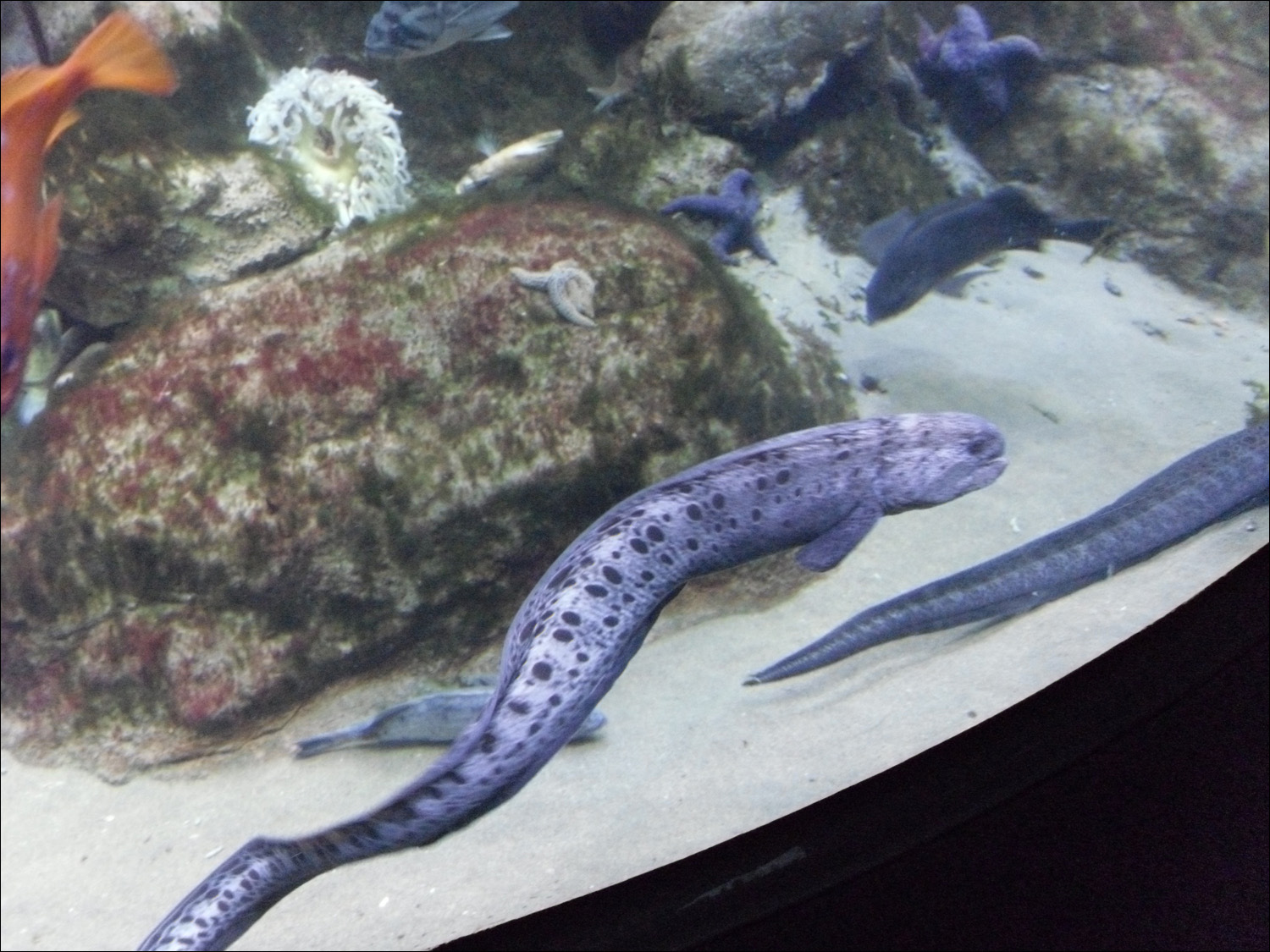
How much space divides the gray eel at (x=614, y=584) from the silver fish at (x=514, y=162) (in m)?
3.18

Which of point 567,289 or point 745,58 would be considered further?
point 745,58

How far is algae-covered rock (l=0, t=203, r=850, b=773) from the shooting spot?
345 cm

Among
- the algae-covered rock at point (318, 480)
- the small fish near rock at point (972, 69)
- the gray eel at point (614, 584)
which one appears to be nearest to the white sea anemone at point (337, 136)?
the algae-covered rock at point (318, 480)

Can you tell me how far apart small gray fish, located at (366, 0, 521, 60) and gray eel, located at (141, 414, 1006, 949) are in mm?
3488

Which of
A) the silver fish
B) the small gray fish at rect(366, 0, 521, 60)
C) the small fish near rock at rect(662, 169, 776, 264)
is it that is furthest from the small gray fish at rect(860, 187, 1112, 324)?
the small gray fish at rect(366, 0, 521, 60)

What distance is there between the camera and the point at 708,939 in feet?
3.28

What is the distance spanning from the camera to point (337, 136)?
5.15m

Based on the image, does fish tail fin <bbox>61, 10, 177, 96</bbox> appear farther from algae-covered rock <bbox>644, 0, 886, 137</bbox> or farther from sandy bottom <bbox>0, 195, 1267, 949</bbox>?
algae-covered rock <bbox>644, 0, 886, 137</bbox>

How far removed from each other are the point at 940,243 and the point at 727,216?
1344mm

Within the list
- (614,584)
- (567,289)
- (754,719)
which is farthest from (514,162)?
(754,719)

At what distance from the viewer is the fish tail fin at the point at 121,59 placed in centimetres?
174

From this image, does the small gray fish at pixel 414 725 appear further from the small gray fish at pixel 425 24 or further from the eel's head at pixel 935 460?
the small gray fish at pixel 425 24

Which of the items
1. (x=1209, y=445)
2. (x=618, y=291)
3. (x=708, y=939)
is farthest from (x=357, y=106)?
(x=708, y=939)

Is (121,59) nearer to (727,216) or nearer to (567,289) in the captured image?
(567,289)
